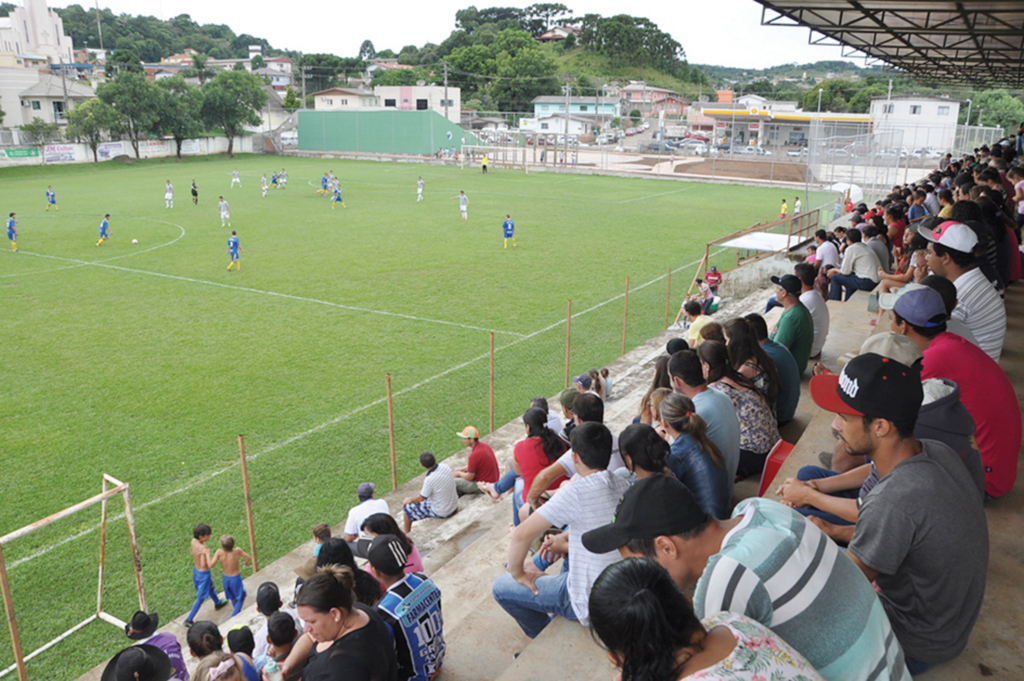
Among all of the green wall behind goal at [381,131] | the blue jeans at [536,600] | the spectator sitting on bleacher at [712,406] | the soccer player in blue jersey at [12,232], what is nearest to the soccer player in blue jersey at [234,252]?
the soccer player in blue jersey at [12,232]

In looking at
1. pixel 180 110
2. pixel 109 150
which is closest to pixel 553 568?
pixel 109 150

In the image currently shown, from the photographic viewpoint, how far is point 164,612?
23.6 ft

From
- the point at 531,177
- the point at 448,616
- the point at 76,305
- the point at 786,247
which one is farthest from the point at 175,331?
the point at 531,177

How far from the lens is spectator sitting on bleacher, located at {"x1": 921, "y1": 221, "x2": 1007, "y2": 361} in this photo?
18.3ft

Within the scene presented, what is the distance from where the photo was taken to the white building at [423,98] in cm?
8006

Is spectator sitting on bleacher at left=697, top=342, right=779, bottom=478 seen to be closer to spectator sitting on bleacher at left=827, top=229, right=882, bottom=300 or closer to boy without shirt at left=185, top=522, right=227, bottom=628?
boy without shirt at left=185, top=522, right=227, bottom=628

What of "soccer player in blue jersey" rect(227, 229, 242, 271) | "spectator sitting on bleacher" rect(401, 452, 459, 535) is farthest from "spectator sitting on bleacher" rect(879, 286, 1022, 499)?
"soccer player in blue jersey" rect(227, 229, 242, 271)

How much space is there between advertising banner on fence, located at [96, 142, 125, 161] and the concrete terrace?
57.1m

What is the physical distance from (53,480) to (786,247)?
1746cm

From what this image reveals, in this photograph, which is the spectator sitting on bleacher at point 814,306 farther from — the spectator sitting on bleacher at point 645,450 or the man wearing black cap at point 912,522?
the man wearing black cap at point 912,522

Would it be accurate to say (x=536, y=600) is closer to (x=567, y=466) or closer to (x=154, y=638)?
(x=567, y=466)

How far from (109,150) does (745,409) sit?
6265 cm

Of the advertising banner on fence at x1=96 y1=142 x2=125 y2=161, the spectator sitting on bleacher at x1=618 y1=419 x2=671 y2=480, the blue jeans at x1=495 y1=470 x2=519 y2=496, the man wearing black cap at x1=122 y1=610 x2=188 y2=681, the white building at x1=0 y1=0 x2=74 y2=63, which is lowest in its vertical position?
the man wearing black cap at x1=122 y1=610 x2=188 y2=681

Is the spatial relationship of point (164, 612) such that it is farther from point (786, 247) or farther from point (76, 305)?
point (786, 247)
